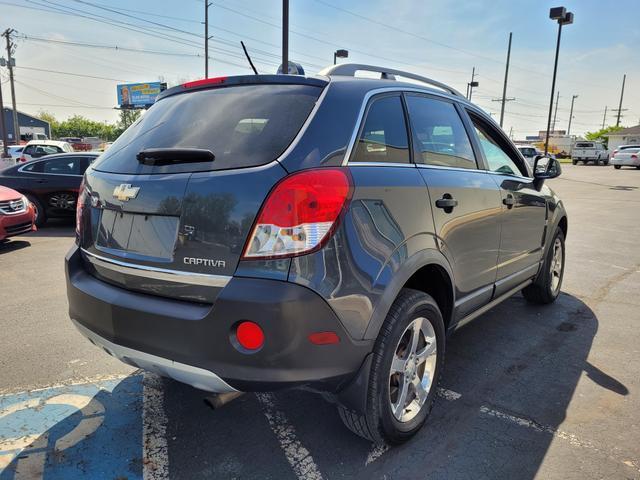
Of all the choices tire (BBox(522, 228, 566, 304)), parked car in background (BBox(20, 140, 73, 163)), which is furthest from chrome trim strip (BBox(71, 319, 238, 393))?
parked car in background (BBox(20, 140, 73, 163))

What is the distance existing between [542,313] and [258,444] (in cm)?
328

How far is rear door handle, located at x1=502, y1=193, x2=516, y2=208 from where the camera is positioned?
345 cm

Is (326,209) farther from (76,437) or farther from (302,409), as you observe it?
(76,437)

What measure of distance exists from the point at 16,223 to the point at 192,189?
6470 mm

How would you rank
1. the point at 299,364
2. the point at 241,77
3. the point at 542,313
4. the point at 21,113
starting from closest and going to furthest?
1. the point at 299,364
2. the point at 241,77
3. the point at 542,313
4. the point at 21,113

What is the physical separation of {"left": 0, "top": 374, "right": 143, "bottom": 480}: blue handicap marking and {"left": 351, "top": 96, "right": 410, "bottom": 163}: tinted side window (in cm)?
186

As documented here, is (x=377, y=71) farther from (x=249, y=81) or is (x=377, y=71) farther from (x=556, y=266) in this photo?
(x=556, y=266)

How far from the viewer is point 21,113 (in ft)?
272

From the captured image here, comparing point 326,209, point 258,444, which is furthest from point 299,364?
point 258,444

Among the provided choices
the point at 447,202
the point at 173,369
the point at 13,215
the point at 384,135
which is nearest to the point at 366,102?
the point at 384,135

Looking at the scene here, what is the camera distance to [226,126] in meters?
2.30

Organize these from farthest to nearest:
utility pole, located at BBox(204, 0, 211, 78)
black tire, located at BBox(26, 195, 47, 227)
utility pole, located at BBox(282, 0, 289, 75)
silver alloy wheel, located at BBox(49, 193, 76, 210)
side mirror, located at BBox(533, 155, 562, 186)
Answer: utility pole, located at BBox(204, 0, 211, 78) < utility pole, located at BBox(282, 0, 289, 75) < silver alloy wheel, located at BBox(49, 193, 76, 210) < black tire, located at BBox(26, 195, 47, 227) < side mirror, located at BBox(533, 155, 562, 186)

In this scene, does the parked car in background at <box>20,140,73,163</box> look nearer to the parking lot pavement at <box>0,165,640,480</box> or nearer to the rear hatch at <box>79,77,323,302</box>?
the parking lot pavement at <box>0,165,640,480</box>

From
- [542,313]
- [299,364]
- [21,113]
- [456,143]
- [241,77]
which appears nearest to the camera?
[299,364]
